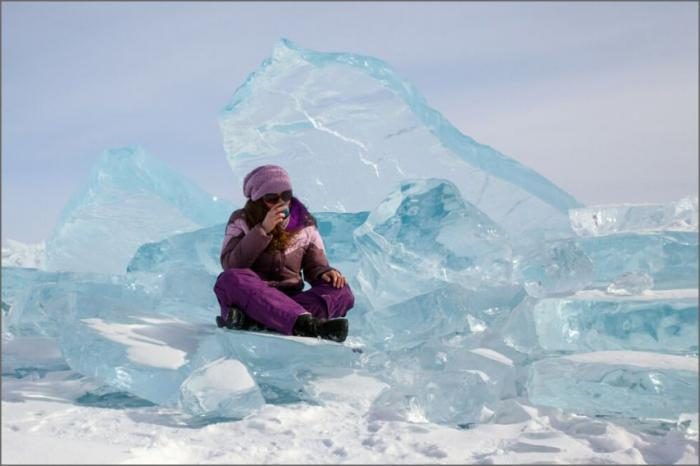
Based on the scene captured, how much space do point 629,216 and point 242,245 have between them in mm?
3259

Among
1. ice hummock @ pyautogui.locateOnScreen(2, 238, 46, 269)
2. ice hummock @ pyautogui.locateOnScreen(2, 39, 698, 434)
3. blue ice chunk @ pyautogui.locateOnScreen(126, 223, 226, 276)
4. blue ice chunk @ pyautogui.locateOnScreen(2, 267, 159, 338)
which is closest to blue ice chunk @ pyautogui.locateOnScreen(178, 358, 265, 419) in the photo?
ice hummock @ pyautogui.locateOnScreen(2, 39, 698, 434)

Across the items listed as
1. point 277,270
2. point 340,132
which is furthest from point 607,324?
point 340,132

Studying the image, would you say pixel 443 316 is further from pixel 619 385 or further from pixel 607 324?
pixel 619 385

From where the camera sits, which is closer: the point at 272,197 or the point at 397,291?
the point at 272,197

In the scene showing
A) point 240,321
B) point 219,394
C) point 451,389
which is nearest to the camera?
point 219,394

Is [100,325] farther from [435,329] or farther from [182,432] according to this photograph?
[435,329]

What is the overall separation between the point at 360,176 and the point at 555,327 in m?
2.00

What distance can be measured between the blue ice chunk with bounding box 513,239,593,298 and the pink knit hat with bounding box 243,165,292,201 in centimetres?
135

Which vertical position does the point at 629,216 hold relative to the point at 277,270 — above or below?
above

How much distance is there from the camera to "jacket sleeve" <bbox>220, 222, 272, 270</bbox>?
3.35 metres

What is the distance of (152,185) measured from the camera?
5.16 metres

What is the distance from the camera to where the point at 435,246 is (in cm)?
373

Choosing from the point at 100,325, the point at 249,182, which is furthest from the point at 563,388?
the point at 100,325

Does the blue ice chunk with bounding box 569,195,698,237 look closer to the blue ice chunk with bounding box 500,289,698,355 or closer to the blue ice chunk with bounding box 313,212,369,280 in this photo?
the blue ice chunk with bounding box 313,212,369,280
